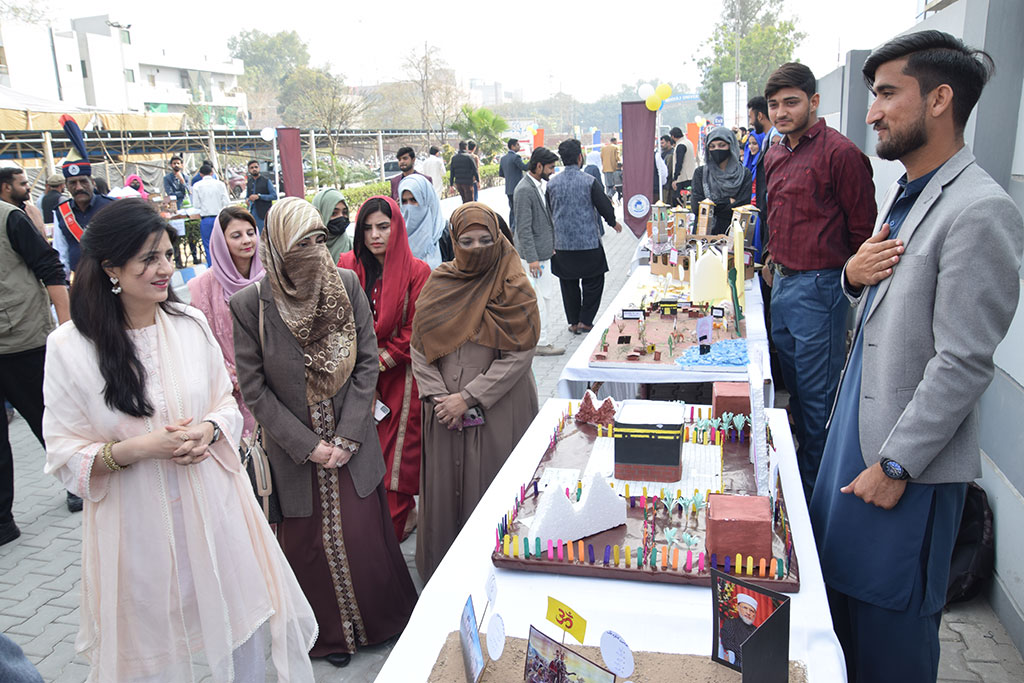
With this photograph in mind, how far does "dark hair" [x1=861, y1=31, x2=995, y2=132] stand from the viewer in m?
1.70

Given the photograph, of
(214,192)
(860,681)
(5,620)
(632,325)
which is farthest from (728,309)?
(214,192)

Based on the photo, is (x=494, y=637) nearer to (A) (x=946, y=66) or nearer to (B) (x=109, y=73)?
(A) (x=946, y=66)

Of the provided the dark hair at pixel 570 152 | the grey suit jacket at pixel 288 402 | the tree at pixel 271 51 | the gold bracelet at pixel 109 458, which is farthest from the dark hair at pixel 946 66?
the tree at pixel 271 51

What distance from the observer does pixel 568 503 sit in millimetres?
1827

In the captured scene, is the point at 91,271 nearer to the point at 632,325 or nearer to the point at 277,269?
the point at 277,269

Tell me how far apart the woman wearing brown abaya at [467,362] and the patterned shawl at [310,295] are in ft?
1.43

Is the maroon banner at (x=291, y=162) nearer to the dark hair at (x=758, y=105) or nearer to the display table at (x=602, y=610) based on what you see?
the dark hair at (x=758, y=105)

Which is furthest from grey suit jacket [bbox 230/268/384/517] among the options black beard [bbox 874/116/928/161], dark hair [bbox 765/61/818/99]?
dark hair [bbox 765/61/818/99]

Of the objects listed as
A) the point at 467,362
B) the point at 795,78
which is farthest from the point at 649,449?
the point at 795,78

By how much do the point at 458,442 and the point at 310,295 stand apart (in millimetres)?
912

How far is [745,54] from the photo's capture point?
4175cm

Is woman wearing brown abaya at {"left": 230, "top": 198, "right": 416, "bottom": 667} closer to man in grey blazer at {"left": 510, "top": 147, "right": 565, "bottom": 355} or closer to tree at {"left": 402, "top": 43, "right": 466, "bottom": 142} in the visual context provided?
man in grey blazer at {"left": 510, "top": 147, "right": 565, "bottom": 355}

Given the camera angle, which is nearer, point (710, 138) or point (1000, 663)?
point (1000, 663)

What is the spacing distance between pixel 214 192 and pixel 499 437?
9795 mm
